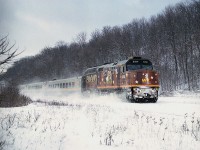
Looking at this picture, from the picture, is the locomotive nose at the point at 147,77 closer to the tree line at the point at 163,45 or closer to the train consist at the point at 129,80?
the train consist at the point at 129,80

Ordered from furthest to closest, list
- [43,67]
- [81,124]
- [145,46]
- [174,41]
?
[43,67]
[145,46]
[174,41]
[81,124]

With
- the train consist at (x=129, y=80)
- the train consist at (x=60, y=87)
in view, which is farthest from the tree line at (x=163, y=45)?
the train consist at (x=129, y=80)

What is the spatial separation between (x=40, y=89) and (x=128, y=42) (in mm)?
20006

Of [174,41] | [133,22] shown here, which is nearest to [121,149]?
[174,41]

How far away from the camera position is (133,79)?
68.6ft

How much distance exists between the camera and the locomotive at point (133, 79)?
68.3 feet

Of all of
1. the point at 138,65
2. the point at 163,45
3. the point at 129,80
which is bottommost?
the point at 129,80

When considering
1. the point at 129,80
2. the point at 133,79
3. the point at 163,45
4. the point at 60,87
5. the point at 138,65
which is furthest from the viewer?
the point at 163,45

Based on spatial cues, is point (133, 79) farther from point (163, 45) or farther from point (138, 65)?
point (163, 45)

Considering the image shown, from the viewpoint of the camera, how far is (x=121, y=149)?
22.3ft

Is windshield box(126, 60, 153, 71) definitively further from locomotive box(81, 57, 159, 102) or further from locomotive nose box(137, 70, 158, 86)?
locomotive nose box(137, 70, 158, 86)

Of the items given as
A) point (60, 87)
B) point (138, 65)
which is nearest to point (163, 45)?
point (60, 87)

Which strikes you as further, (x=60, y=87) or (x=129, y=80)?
(x=60, y=87)

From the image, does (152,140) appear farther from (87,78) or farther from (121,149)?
(87,78)
